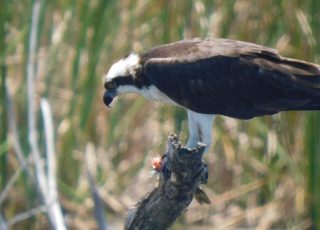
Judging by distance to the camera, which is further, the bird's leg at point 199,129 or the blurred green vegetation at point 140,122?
the blurred green vegetation at point 140,122

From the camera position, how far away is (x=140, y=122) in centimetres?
1008

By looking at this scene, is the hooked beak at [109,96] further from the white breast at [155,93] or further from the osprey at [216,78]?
the white breast at [155,93]

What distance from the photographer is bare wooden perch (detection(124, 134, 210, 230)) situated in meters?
6.01

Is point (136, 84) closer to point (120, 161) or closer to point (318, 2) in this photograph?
point (318, 2)

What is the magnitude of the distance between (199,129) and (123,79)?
0.50m

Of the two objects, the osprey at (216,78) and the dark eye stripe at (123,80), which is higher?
the dark eye stripe at (123,80)

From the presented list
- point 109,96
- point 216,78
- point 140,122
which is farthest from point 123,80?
point 140,122

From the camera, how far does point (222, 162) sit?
994 cm

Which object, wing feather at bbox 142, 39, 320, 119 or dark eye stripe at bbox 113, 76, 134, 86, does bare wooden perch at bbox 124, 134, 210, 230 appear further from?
dark eye stripe at bbox 113, 76, 134, 86

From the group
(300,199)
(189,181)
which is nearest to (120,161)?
(300,199)

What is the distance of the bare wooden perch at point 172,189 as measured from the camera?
6.01m

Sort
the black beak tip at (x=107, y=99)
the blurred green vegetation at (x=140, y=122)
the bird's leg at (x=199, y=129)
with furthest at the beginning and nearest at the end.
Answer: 1. the blurred green vegetation at (x=140, y=122)
2. the black beak tip at (x=107, y=99)
3. the bird's leg at (x=199, y=129)

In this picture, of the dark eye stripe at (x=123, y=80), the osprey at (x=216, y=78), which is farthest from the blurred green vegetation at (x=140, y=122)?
the dark eye stripe at (x=123, y=80)

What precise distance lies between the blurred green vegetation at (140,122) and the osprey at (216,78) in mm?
1558
